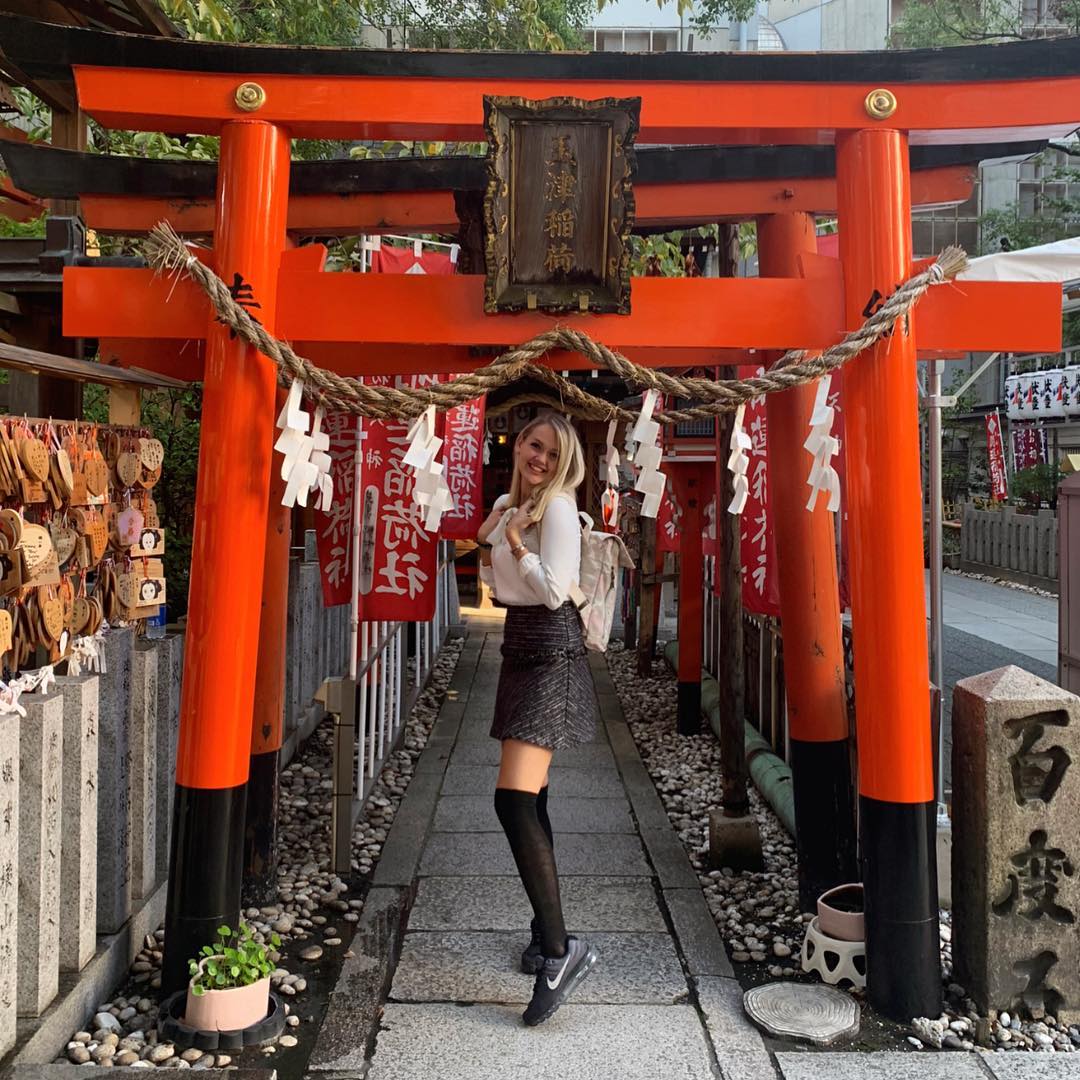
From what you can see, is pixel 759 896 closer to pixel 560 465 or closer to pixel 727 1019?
pixel 727 1019

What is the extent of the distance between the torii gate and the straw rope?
143 millimetres

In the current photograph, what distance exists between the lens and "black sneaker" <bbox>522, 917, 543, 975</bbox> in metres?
4.12

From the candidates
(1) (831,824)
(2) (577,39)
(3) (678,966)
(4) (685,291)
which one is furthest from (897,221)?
(2) (577,39)

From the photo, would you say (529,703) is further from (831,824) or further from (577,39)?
(577,39)

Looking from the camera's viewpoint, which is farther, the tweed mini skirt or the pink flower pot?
the tweed mini skirt

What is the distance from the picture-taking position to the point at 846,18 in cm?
2927

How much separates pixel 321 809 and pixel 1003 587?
702 inches

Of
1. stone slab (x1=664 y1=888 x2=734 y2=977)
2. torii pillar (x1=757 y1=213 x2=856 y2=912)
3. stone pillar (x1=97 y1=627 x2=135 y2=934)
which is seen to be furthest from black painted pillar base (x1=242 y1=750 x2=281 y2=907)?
torii pillar (x1=757 y1=213 x2=856 y2=912)

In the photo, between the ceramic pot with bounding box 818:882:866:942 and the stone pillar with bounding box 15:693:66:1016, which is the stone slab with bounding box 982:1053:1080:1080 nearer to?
the ceramic pot with bounding box 818:882:866:942

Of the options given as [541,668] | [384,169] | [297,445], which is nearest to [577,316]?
[297,445]

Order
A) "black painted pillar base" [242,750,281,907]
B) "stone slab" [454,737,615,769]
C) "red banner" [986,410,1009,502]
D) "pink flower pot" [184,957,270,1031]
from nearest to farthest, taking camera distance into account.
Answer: "pink flower pot" [184,957,270,1031] → "black painted pillar base" [242,750,281,907] → "stone slab" [454,737,615,769] → "red banner" [986,410,1009,502]

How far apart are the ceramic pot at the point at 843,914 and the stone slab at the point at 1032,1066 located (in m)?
0.63

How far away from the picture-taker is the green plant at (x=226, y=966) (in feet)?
11.6

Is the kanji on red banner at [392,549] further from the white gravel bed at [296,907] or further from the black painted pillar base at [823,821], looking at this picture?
the black painted pillar base at [823,821]
